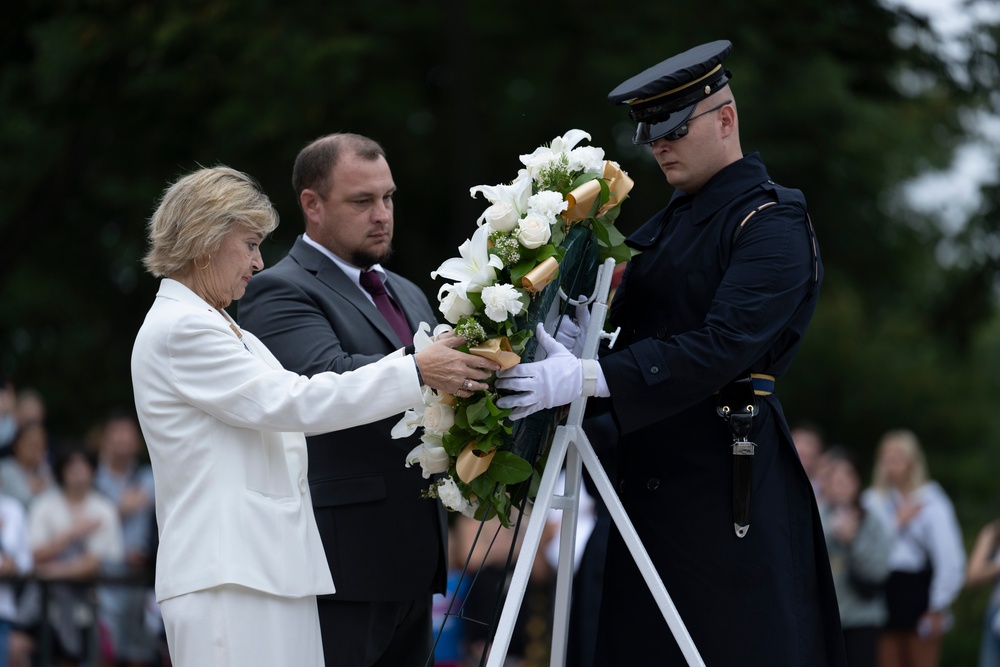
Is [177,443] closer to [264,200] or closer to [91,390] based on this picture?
[264,200]

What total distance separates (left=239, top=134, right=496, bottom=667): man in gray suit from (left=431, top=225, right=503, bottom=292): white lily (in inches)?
25.1

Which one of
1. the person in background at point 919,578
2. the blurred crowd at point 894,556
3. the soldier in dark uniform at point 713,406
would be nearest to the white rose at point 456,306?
the soldier in dark uniform at point 713,406

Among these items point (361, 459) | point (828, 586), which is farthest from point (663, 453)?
point (361, 459)

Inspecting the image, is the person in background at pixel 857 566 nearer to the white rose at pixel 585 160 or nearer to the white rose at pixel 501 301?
the white rose at pixel 585 160

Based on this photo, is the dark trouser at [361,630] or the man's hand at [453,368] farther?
the dark trouser at [361,630]

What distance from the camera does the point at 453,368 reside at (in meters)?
3.73

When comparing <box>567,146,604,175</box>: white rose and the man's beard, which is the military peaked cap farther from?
the man's beard

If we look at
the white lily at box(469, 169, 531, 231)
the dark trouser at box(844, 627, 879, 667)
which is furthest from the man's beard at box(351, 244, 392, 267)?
the dark trouser at box(844, 627, 879, 667)

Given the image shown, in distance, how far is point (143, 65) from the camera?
10.4 meters

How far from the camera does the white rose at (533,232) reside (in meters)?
3.68

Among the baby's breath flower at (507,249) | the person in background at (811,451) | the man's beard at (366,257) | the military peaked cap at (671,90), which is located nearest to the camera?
the baby's breath flower at (507,249)

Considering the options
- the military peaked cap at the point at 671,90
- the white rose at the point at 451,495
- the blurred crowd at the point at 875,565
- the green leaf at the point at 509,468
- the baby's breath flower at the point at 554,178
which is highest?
the military peaked cap at the point at 671,90

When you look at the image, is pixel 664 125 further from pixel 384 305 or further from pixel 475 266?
pixel 384 305

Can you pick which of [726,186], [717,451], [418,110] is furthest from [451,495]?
[418,110]
